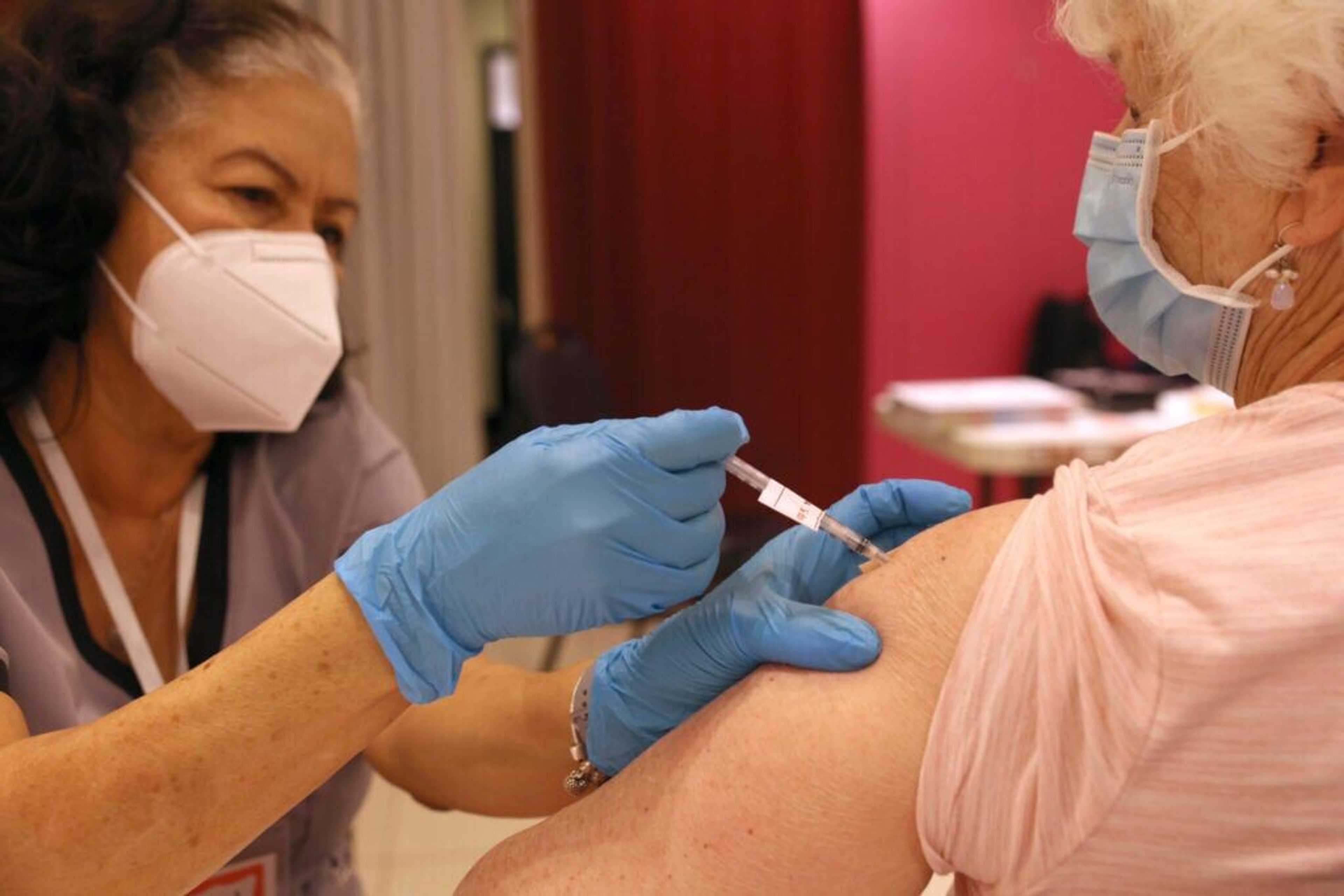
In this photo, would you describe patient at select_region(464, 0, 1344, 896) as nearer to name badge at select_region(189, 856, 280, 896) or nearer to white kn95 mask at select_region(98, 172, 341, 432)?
name badge at select_region(189, 856, 280, 896)

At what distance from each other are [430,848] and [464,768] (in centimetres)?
138

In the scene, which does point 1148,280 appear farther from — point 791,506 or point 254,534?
point 254,534

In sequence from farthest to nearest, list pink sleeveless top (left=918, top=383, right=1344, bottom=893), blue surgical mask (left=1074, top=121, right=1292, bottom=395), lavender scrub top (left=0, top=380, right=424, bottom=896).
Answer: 1. lavender scrub top (left=0, top=380, right=424, bottom=896)
2. blue surgical mask (left=1074, top=121, right=1292, bottom=395)
3. pink sleeveless top (left=918, top=383, right=1344, bottom=893)

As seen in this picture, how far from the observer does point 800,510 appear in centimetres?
93

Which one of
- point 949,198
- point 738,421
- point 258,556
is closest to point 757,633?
point 738,421

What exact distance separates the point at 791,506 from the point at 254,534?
75cm

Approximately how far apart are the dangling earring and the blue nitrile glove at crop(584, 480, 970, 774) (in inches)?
12.3

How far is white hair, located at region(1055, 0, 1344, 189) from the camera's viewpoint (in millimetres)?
712

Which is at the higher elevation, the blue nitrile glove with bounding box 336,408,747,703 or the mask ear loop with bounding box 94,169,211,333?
the mask ear loop with bounding box 94,169,211,333

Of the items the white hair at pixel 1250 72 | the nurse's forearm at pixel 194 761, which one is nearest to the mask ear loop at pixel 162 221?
the nurse's forearm at pixel 194 761

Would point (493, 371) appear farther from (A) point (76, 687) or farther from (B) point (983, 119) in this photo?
(A) point (76, 687)

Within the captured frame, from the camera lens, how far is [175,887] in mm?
896

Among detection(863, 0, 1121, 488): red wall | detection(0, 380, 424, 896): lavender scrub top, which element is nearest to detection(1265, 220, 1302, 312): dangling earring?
detection(0, 380, 424, 896): lavender scrub top

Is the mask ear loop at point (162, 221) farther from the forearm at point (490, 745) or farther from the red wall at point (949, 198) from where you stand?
the red wall at point (949, 198)
